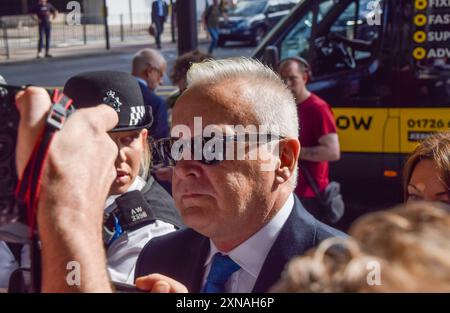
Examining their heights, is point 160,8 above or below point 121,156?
above

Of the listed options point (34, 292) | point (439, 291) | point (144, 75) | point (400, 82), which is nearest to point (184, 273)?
point (34, 292)

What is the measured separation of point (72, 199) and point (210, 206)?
86 cm

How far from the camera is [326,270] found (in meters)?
1.10

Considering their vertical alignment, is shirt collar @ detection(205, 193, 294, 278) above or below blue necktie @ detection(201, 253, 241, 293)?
above

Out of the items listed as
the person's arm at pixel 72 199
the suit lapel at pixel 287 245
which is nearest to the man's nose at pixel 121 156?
the suit lapel at pixel 287 245

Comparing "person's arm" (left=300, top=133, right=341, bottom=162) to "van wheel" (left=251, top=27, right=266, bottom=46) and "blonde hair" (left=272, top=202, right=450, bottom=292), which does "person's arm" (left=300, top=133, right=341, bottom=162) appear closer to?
"blonde hair" (left=272, top=202, right=450, bottom=292)

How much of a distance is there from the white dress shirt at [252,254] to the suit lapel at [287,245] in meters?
0.02

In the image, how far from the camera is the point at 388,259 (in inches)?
41.8

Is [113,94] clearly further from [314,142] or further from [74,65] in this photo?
[74,65]

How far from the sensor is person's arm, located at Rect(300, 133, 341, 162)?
4844 millimetres

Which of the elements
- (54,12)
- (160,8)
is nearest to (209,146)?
(160,8)

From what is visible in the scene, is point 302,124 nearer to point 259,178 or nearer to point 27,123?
point 259,178

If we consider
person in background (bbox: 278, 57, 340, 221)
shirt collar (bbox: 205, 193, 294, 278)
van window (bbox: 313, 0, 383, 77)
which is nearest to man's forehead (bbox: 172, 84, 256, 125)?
shirt collar (bbox: 205, 193, 294, 278)

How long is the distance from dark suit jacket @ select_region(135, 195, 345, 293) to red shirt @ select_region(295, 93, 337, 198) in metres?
2.73
